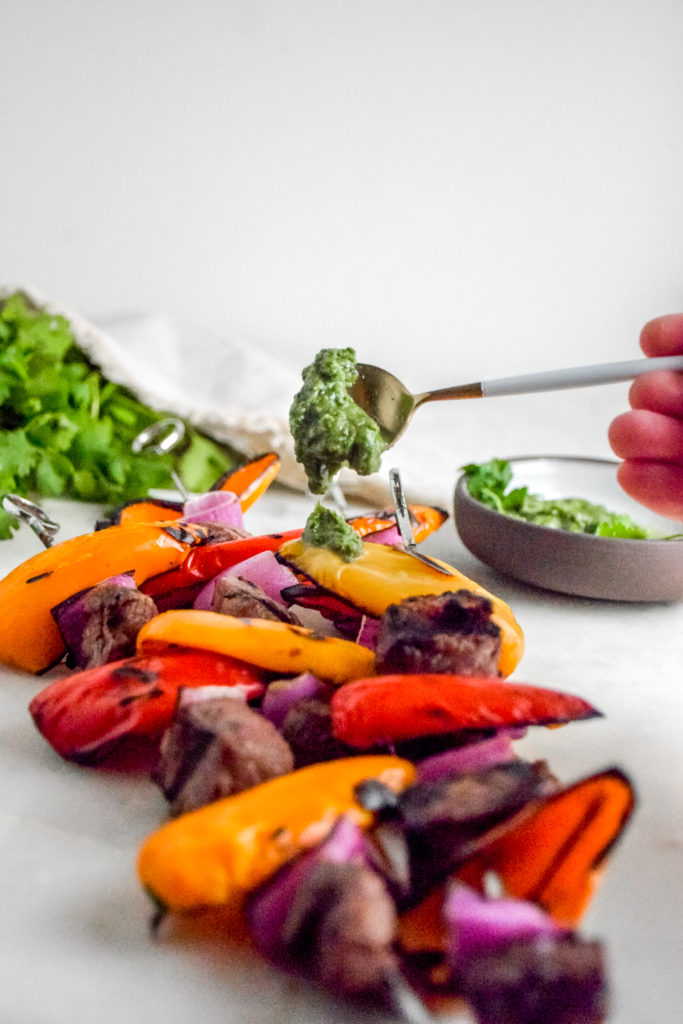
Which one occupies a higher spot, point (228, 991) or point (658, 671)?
point (228, 991)

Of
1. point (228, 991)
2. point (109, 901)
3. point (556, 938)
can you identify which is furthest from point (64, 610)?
point (556, 938)

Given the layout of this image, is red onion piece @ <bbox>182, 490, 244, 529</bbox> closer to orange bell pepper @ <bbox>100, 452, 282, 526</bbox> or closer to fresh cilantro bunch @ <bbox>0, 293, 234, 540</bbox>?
orange bell pepper @ <bbox>100, 452, 282, 526</bbox>

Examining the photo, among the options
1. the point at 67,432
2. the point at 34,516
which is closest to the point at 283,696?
the point at 34,516

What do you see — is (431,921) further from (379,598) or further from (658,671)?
(658,671)

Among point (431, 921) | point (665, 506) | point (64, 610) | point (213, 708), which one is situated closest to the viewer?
point (431, 921)

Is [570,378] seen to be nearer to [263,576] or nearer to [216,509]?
[263,576]

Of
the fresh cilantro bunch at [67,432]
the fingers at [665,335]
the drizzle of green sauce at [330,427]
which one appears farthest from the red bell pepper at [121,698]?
the fingers at [665,335]

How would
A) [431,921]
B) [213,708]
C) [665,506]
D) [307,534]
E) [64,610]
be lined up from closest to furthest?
[431,921] < [213,708] < [64,610] < [307,534] < [665,506]
